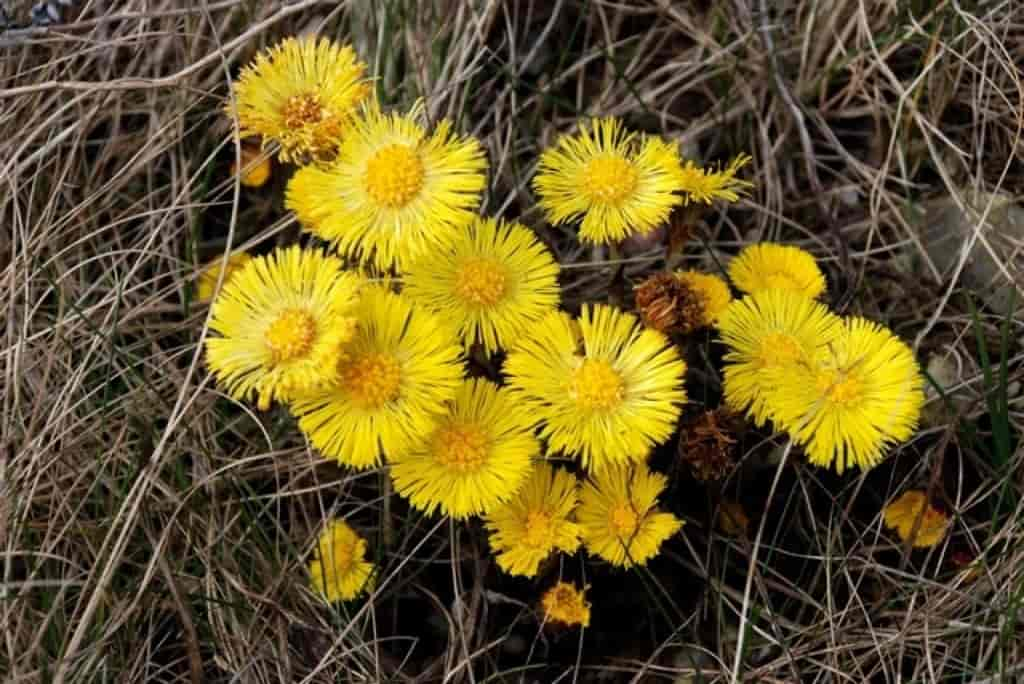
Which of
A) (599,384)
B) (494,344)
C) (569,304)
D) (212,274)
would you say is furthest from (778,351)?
(212,274)

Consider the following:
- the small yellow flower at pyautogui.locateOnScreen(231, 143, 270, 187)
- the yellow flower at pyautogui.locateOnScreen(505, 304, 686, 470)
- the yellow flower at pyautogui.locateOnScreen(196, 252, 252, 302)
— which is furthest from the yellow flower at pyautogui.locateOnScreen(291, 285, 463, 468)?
the small yellow flower at pyautogui.locateOnScreen(231, 143, 270, 187)

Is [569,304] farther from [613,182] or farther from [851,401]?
[851,401]

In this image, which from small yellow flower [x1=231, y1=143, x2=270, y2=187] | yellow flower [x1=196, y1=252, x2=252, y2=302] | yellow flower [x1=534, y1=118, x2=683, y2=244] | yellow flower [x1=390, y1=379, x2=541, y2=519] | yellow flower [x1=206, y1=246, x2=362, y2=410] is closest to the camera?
yellow flower [x1=206, y1=246, x2=362, y2=410]

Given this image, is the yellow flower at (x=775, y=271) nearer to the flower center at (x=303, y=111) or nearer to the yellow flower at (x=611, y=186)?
the yellow flower at (x=611, y=186)

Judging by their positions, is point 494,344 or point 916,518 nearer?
point 494,344

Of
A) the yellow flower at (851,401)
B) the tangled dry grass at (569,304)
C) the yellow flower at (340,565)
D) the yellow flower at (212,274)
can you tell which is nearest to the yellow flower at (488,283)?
the tangled dry grass at (569,304)

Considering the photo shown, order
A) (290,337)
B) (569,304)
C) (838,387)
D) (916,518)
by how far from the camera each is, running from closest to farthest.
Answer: (290,337) → (838,387) → (916,518) → (569,304)

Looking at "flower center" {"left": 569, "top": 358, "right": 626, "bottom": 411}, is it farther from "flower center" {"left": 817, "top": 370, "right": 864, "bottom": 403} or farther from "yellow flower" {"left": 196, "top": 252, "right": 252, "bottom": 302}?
"yellow flower" {"left": 196, "top": 252, "right": 252, "bottom": 302}
